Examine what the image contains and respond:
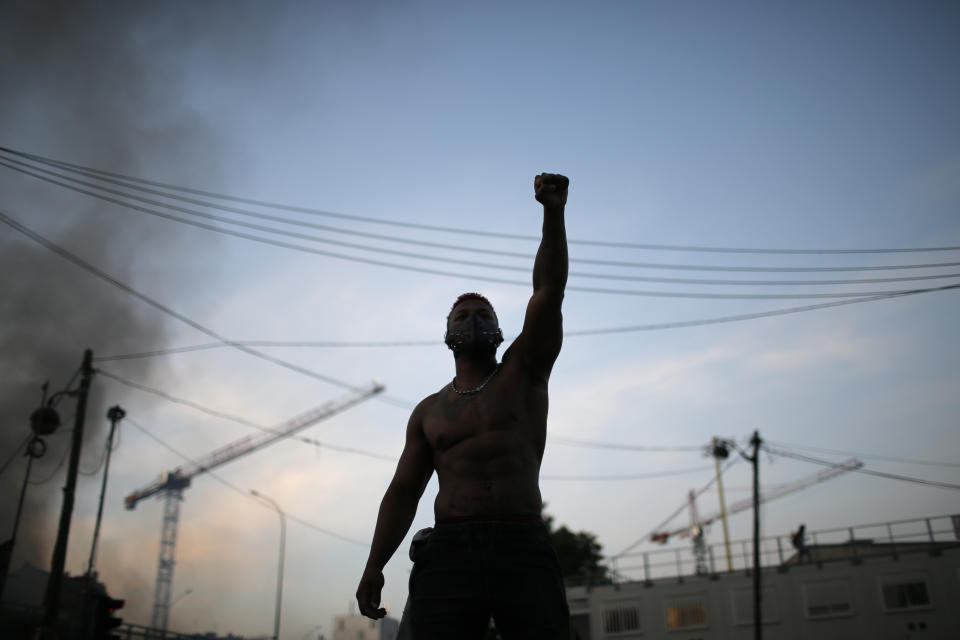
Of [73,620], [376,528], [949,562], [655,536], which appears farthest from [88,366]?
[655,536]

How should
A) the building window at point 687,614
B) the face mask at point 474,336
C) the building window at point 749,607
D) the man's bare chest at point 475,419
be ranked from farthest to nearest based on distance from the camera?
the building window at point 687,614 < the building window at point 749,607 < the face mask at point 474,336 < the man's bare chest at point 475,419

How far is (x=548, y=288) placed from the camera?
393 cm

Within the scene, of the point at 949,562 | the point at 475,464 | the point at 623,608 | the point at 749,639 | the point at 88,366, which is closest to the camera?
the point at 475,464

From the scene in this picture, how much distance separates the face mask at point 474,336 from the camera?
4211 mm

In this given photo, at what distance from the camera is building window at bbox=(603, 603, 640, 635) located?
134ft

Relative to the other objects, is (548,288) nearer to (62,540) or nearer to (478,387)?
(478,387)

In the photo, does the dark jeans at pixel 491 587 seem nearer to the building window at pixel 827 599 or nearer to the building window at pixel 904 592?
the building window at pixel 904 592

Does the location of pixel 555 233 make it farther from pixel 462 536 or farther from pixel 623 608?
pixel 623 608

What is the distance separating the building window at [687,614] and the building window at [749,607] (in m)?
1.62

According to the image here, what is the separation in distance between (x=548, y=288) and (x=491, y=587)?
1509 mm

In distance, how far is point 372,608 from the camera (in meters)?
3.90

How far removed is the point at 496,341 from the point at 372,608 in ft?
5.14

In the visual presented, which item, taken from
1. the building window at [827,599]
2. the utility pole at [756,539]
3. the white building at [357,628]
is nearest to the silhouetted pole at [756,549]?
the utility pole at [756,539]

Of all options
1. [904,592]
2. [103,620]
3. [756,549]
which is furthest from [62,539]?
[904,592]
